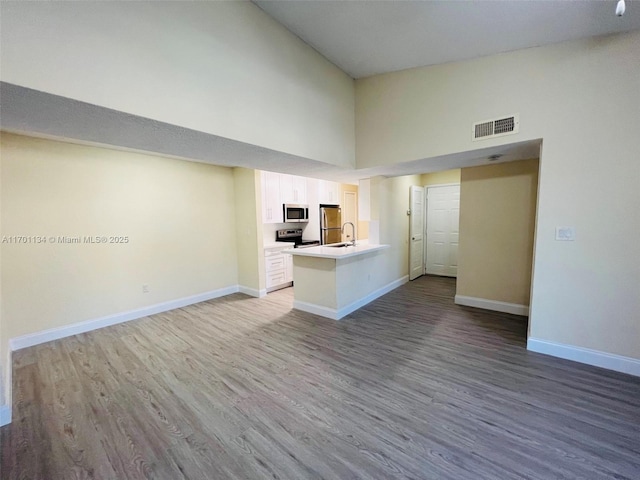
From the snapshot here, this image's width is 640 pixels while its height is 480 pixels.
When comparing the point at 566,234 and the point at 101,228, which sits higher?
the point at 101,228

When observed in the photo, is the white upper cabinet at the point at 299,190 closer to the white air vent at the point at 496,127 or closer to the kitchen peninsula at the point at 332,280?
the kitchen peninsula at the point at 332,280

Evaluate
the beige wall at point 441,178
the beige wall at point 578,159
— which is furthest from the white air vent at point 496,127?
the beige wall at point 441,178

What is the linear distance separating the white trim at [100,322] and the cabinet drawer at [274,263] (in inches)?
42.1

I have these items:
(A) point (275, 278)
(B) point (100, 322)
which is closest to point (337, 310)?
(A) point (275, 278)

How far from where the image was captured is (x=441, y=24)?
96.9 inches

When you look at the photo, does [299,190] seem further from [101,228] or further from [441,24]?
[441,24]

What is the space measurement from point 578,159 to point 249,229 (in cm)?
476

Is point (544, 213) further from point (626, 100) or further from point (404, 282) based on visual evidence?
point (404, 282)

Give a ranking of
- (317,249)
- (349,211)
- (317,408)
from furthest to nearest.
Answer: (349,211), (317,249), (317,408)

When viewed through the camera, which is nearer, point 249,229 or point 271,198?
point 249,229

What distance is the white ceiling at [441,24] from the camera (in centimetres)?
218

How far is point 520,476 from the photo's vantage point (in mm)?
1495

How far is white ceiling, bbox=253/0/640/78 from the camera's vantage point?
7.14ft

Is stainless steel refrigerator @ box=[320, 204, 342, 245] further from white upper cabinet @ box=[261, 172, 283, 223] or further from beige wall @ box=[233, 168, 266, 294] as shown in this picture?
beige wall @ box=[233, 168, 266, 294]
